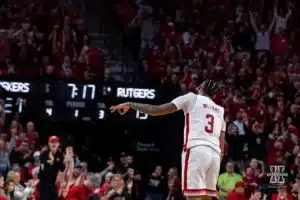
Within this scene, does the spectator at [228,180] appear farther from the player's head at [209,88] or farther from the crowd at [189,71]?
the player's head at [209,88]

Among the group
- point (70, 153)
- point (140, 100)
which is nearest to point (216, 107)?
point (70, 153)

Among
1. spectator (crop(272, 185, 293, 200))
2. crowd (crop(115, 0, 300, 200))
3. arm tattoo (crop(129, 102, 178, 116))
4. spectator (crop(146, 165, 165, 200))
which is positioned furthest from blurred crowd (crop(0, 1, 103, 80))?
arm tattoo (crop(129, 102, 178, 116))

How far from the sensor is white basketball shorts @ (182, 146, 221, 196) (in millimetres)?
9938

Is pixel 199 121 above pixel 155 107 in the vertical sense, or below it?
below

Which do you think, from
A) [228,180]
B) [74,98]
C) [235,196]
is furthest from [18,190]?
[228,180]

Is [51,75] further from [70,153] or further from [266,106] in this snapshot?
[266,106]

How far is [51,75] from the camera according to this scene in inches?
767

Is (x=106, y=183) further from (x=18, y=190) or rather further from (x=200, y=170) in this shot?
(x=200, y=170)

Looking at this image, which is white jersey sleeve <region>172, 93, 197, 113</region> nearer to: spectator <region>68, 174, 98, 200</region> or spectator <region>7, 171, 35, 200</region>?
spectator <region>68, 174, 98, 200</region>

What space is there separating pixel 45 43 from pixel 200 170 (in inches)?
482

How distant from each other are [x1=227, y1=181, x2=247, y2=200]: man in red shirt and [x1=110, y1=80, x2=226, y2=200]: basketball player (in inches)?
262

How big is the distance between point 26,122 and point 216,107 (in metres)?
9.72

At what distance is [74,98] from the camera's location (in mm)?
19078

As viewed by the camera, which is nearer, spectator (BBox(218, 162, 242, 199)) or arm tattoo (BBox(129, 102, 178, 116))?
arm tattoo (BBox(129, 102, 178, 116))
